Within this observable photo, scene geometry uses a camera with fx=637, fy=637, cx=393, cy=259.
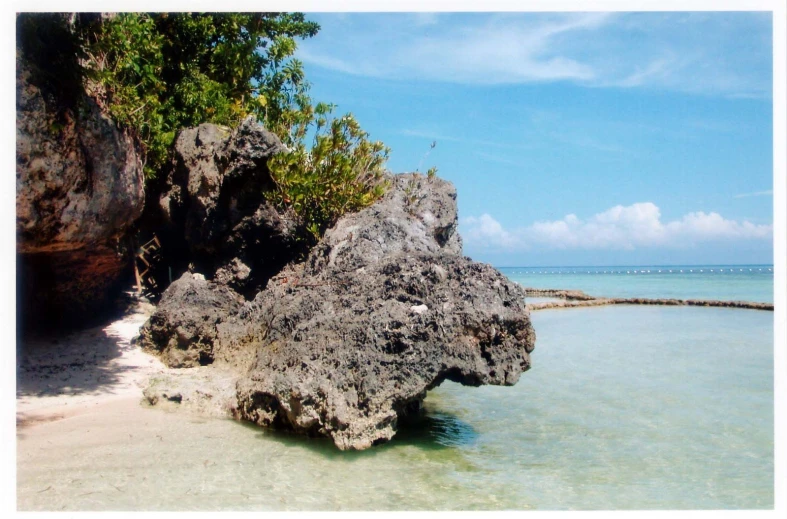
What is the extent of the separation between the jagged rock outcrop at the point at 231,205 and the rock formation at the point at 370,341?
2.20 m

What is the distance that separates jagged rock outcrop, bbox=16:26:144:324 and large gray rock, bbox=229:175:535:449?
2122mm

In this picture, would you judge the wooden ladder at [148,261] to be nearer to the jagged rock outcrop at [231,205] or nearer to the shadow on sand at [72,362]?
the jagged rock outcrop at [231,205]

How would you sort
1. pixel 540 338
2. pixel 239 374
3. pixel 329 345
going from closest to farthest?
pixel 329 345 < pixel 239 374 < pixel 540 338

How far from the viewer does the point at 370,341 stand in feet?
19.0

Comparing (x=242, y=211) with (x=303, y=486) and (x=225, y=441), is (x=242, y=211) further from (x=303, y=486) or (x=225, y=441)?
(x=303, y=486)

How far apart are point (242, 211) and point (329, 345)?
14.2 feet

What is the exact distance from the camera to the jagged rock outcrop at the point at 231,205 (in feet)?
30.0

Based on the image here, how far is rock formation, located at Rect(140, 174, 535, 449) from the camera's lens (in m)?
5.64

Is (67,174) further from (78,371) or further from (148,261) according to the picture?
(148,261)

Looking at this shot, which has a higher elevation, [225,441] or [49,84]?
[49,84]

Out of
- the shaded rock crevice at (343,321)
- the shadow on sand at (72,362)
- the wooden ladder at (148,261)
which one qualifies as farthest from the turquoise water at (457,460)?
the wooden ladder at (148,261)

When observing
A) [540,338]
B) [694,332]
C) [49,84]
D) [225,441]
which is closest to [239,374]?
[225,441]

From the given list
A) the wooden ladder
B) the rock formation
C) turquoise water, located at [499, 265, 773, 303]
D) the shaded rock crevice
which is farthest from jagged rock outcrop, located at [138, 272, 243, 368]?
turquoise water, located at [499, 265, 773, 303]

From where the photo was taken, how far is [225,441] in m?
5.78
